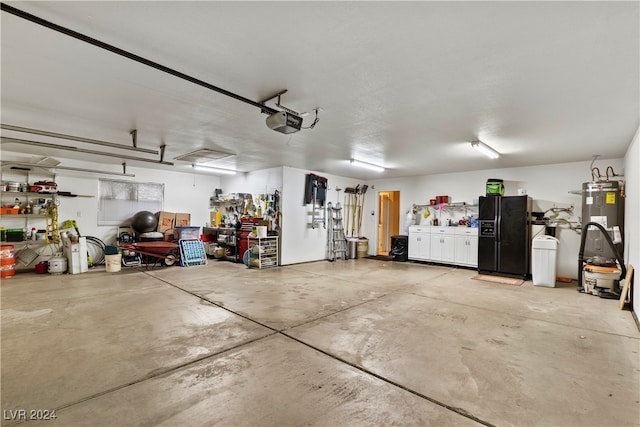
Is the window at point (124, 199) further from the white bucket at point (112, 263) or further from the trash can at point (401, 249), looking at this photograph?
the trash can at point (401, 249)

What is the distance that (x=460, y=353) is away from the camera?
9.31 ft

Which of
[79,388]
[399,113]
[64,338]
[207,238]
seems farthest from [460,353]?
[207,238]

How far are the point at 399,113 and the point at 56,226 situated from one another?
809cm

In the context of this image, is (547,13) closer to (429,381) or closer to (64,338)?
(429,381)

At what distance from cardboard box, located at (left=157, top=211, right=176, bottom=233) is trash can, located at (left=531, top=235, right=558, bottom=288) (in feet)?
30.8

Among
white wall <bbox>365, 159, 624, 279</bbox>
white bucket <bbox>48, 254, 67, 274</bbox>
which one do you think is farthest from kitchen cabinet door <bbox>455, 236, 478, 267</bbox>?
white bucket <bbox>48, 254, 67, 274</bbox>

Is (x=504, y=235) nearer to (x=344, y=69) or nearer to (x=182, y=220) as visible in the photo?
(x=344, y=69)

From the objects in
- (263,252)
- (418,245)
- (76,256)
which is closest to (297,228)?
(263,252)

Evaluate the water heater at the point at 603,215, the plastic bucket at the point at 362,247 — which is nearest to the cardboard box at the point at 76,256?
the plastic bucket at the point at 362,247

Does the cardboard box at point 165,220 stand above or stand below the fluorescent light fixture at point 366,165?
below

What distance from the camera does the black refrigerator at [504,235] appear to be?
6.54 metres

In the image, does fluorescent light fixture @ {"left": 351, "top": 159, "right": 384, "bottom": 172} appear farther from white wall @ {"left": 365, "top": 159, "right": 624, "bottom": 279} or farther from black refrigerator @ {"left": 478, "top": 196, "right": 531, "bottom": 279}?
black refrigerator @ {"left": 478, "top": 196, "right": 531, "bottom": 279}

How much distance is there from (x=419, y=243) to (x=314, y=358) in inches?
260

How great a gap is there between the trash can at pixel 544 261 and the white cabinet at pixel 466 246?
1.56 meters
